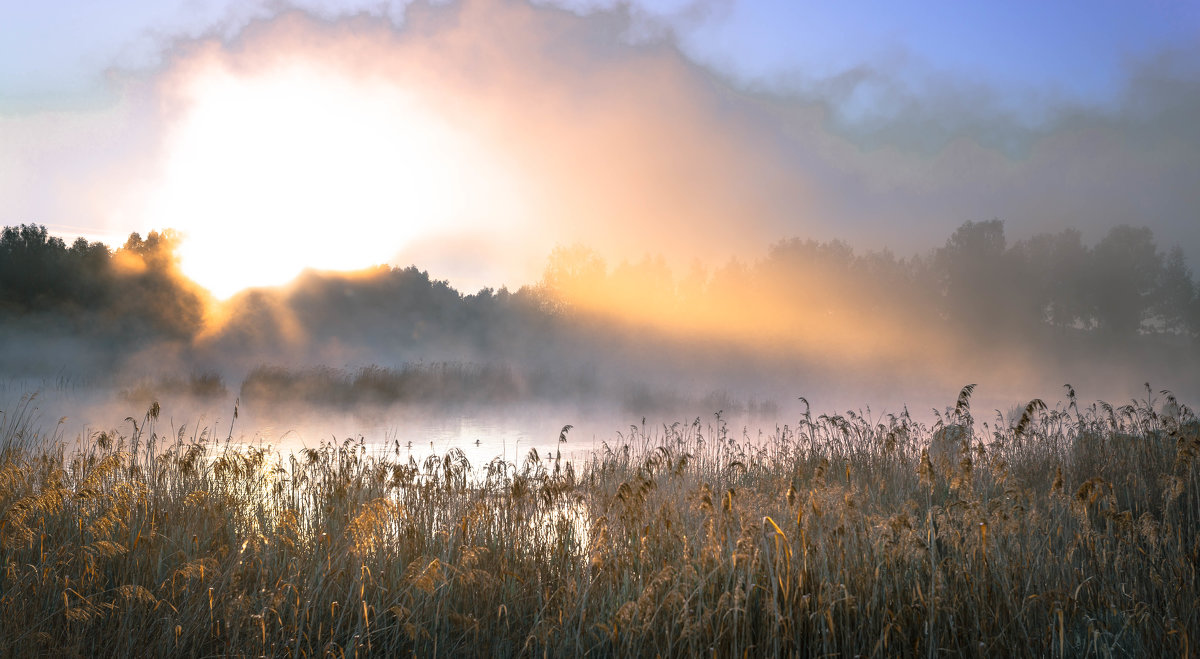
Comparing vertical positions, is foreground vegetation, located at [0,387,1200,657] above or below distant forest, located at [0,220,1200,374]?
below

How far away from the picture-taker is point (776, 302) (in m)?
60.8

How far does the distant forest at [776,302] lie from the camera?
172ft

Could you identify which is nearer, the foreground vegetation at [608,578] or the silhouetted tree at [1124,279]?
the foreground vegetation at [608,578]

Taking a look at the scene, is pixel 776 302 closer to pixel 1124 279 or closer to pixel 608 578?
pixel 1124 279

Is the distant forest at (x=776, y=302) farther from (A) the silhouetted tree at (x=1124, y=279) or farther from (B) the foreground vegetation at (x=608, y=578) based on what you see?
(B) the foreground vegetation at (x=608, y=578)

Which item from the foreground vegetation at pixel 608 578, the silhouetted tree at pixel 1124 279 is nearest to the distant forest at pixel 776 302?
the silhouetted tree at pixel 1124 279

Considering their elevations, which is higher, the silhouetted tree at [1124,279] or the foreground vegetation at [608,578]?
the silhouetted tree at [1124,279]

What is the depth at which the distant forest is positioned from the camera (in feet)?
172

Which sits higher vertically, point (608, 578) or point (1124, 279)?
point (1124, 279)

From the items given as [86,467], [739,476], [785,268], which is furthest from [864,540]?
[785,268]

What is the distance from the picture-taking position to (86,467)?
22.3 ft

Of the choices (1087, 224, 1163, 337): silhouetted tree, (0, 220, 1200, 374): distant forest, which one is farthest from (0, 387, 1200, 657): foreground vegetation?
(1087, 224, 1163, 337): silhouetted tree

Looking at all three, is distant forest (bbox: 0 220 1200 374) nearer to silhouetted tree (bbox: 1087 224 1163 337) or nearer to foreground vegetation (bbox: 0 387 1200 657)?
Answer: silhouetted tree (bbox: 1087 224 1163 337)

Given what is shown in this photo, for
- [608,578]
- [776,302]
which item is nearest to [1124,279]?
[776,302]
